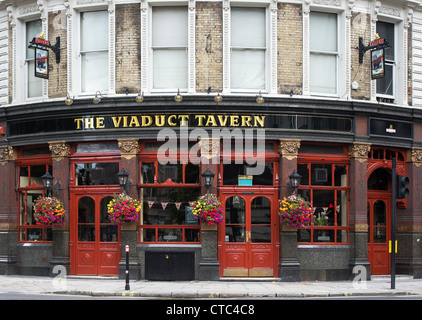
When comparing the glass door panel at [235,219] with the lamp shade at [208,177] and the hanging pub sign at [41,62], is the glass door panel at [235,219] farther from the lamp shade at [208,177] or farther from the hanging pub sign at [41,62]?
the hanging pub sign at [41,62]

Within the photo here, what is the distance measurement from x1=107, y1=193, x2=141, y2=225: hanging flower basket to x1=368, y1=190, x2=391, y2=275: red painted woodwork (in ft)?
26.3

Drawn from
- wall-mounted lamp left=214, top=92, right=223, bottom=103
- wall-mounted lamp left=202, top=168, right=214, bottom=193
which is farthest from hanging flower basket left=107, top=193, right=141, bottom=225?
wall-mounted lamp left=214, top=92, right=223, bottom=103

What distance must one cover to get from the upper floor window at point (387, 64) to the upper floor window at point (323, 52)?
6.12ft

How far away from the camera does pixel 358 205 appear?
20.6m

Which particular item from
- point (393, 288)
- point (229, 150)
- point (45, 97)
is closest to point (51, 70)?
point (45, 97)

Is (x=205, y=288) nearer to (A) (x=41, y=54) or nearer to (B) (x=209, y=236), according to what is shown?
(B) (x=209, y=236)

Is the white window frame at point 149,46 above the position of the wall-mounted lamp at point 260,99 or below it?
above

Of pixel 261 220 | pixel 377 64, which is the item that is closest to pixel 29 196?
pixel 261 220

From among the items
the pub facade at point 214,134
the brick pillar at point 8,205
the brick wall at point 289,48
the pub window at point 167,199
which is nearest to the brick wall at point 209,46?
the pub facade at point 214,134

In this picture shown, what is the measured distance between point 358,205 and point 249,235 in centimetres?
373

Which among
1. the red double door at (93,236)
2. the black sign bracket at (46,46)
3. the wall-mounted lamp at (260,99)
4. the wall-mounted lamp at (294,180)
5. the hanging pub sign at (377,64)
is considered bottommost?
the red double door at (93,236)

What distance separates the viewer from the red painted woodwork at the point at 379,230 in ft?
71.1

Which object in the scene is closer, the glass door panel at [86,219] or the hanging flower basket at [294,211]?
the hanging flower basket at [294,211]

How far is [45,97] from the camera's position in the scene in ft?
70.5
